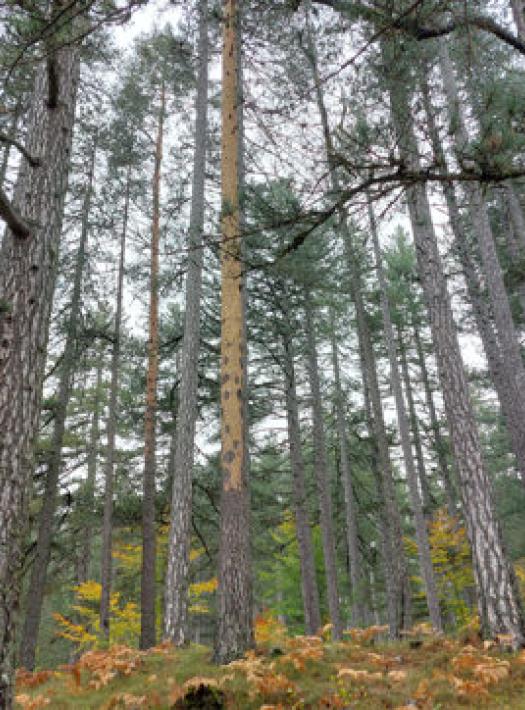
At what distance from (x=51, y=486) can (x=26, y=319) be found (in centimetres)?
737

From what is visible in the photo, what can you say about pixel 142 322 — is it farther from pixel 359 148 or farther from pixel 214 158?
pixel 359 148

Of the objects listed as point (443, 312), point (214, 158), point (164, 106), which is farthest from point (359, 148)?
point (164, 106)

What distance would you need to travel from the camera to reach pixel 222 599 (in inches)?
226

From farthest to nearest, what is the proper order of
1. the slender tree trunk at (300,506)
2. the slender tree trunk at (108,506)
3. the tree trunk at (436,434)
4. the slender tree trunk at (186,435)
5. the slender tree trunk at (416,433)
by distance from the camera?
the slender tree trunk at (416,433) → the tree trunk at (436,434) → the slender tree trunk at (300,506) → the slender tree trunk at (108,506) → the slender tree trunk at (186,435)

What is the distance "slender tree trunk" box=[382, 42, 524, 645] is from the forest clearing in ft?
0.10

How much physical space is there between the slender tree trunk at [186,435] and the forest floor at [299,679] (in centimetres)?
184

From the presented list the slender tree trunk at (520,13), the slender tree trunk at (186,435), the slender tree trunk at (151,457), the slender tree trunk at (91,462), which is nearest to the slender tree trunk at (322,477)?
the slender tree trunk at (186,435)

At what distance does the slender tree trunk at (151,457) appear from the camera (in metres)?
10.6

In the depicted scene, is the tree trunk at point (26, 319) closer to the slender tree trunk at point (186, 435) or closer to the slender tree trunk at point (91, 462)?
the slender tree trunk at point (186, 435)

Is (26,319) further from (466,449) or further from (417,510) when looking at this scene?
(417,510)

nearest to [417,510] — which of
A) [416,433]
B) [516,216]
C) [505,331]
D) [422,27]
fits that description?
[505,331]

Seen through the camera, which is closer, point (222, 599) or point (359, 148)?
point (359, 148)

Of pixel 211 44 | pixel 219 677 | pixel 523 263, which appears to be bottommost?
pixel 219 677

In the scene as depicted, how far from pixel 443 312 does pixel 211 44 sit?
9.20 meters
